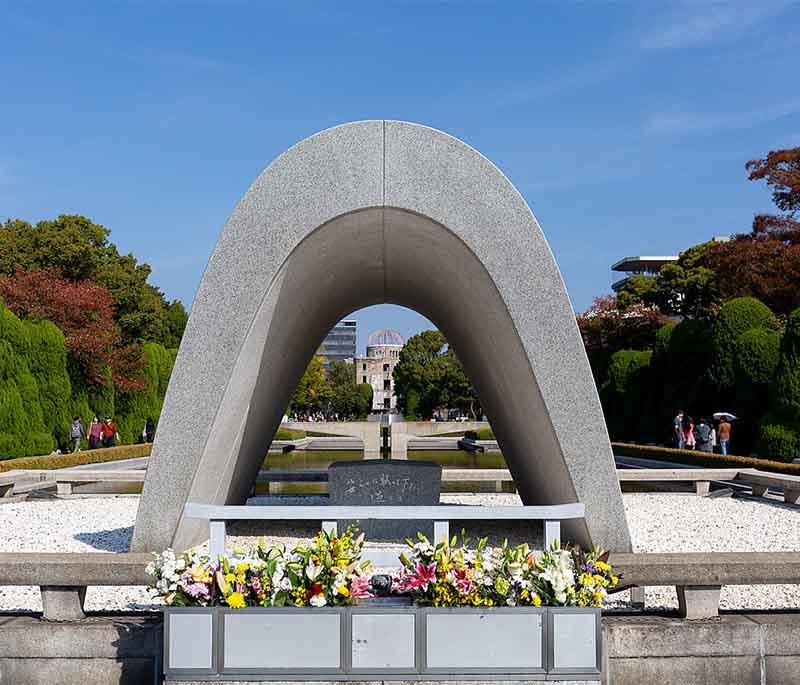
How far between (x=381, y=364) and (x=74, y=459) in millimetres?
101888

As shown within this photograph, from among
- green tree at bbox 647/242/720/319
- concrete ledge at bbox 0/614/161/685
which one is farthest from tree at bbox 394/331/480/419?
concrete ledge at bbox 0/614/161/685

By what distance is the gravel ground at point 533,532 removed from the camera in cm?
669

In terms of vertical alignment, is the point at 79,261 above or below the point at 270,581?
above

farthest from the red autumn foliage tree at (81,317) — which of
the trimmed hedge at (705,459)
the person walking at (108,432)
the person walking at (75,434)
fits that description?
the trimmed hedge at (705,459)

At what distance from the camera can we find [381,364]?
122 metres

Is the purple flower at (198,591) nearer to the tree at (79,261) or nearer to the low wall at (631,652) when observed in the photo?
the low wall at (631,652)

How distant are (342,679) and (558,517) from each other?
1459 millimetres

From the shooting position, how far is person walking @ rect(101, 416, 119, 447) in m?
26.8

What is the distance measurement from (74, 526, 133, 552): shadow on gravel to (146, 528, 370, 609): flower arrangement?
4100mm

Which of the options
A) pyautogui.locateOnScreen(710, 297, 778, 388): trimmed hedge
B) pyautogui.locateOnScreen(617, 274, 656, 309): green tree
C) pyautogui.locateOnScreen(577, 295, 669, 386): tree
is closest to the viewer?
pyautogui.locateOnScreen(710, 297, 778, 388): trimmed hedge

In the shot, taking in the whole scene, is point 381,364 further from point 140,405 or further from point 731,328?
point 731,328

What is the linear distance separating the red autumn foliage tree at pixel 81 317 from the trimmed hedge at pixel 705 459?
49.3 feet

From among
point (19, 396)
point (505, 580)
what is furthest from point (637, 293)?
point (505, 580)

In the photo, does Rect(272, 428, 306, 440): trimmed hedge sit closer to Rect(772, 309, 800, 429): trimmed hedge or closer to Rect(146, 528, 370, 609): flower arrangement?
Rect(772, 309, 800, 429): trimmed hedge
